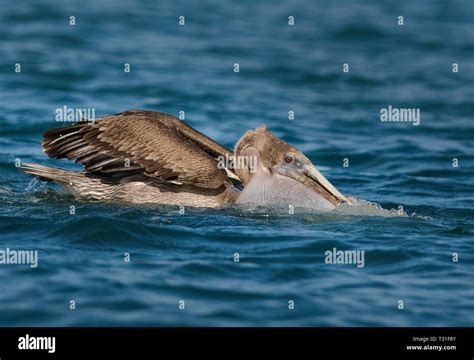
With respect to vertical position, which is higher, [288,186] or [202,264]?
[288,186]

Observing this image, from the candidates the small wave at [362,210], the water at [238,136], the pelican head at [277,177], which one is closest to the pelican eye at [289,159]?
the pelican head at [277,177]

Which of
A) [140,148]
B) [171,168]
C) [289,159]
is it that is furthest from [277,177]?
[140,148]

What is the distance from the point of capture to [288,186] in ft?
33.8

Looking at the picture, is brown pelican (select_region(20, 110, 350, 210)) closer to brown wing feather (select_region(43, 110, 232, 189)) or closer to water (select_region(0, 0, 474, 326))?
brown wing feather (select_region(43, 110, 232, 189))

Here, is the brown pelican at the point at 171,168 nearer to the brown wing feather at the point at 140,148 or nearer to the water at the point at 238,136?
the brown wing feather at the point at 140,148

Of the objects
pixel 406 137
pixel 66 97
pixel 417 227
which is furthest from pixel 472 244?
pixel 66 97

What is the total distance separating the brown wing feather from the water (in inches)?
15.1

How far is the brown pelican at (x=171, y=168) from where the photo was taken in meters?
10.2

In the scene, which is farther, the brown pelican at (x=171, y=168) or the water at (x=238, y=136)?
the brown pelican at (x=171, y=168)

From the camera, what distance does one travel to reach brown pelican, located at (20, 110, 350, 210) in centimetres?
1018

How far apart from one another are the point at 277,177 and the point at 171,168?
3.53 feet
